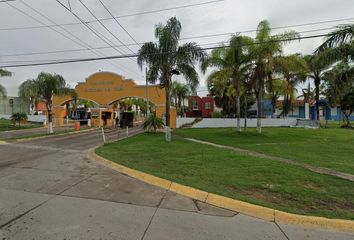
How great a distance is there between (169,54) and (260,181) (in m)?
13.2

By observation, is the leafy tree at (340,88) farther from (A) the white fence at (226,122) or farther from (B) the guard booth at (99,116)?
(B) the guard booth at (99,116)

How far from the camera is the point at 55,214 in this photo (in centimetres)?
496

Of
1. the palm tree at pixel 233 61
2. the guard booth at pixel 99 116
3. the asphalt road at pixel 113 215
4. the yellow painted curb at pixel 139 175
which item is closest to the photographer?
the asphalt road at pixel 113 215

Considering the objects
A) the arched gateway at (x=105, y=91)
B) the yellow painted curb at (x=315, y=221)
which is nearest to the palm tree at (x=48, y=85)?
the arched gateway at (x=105, y=91)

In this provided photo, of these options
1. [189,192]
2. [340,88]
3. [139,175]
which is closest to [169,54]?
[139,175]

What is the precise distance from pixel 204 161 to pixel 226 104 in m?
38.4

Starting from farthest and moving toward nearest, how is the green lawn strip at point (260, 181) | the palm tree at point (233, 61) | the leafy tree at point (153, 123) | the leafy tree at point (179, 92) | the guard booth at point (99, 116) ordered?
the leafy tree at point (179, 92) → the guard booth at point (99, 116) → the leafy tree at point (153, 123) → the palm tree at point (233, 61) → the green lawn strip at point (260, 181)

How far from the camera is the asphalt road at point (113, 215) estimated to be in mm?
4297

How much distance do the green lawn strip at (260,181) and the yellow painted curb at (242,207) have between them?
0.22m

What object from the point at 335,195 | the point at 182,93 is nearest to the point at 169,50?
the point at 335,195

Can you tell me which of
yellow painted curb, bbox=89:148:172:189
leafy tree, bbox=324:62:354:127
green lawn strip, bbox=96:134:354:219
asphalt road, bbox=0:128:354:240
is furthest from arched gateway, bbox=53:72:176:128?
asphalt road, bbox=0:128:354:240

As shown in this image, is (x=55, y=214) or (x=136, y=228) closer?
(x=136, y=228)

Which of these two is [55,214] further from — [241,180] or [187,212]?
[241,180]

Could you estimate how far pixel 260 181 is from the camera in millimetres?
7164
